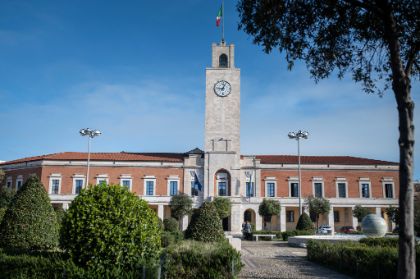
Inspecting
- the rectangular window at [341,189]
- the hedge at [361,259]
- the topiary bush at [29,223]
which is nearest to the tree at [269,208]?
the rectangular window at [341,189]

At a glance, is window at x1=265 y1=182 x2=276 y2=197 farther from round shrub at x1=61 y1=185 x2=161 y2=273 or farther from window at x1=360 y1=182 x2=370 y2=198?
round shrub at x1=61 y1=185 x2=161 y2=273

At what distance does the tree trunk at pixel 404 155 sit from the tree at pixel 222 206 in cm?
3121

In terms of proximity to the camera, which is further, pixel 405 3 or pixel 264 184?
pixel 264 184

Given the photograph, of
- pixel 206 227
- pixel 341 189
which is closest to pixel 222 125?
pixel 341 189

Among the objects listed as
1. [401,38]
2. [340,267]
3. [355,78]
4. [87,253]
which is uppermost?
[401,38]

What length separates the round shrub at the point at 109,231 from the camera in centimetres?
914

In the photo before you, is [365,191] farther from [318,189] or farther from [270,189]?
[270,189]

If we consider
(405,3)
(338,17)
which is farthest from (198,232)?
(405,3)

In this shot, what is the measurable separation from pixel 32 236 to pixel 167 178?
32927 mm

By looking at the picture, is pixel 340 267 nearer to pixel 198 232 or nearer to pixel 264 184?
pixel 198 232

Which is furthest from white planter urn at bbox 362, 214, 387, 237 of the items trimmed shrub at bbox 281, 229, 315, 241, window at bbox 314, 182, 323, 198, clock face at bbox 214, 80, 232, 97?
clock face at bbox 214, 80, 232, 97

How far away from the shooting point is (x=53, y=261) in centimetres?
919

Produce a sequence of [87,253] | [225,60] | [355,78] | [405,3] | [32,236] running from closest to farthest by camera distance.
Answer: [405,3] < [87,253] < [355,78] < [32,236] < [225,60]

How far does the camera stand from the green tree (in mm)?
40719
